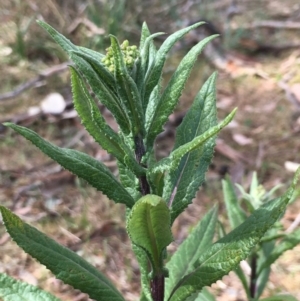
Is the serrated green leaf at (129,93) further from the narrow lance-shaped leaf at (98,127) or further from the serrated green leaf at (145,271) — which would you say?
the serrated green leaf at (145,271)

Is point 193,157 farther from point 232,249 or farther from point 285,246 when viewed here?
point 285,246

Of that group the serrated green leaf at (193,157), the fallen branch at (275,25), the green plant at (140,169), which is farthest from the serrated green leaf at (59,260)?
the fallen branch at (275,25)

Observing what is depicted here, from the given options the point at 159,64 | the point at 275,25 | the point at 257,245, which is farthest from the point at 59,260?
the point at 275,25

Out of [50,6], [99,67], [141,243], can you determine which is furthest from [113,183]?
[50,6]

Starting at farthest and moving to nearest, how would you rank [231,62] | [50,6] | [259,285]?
1. [50,6]
2. [231,62]
3. [259,285]

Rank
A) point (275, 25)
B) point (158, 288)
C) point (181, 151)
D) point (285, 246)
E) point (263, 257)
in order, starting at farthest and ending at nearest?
1. point (275, 25)
2. point (263, 257)
3. point (285, 246)
4. point (158, 288)
5. point (181, 151)

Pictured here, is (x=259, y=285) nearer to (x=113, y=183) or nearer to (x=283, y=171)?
(x=113, y=183)
